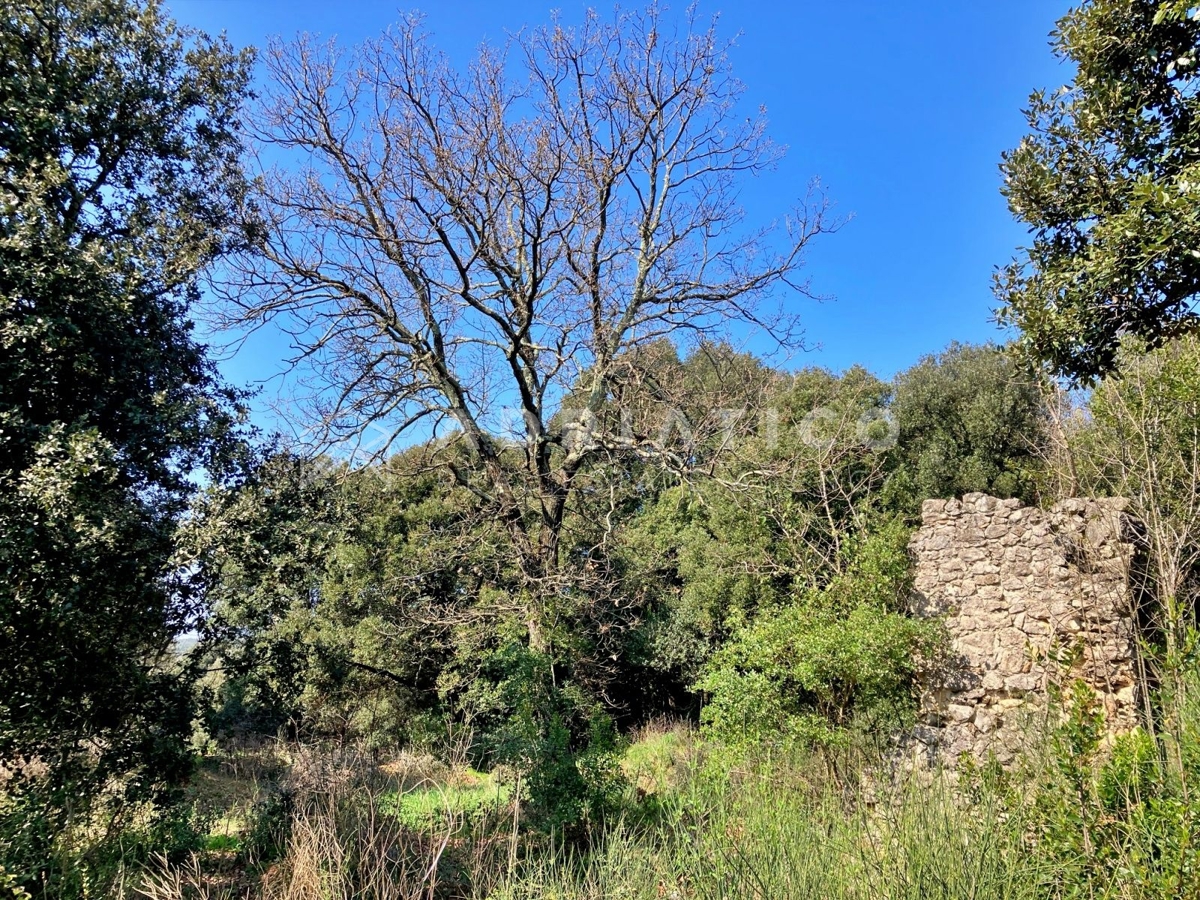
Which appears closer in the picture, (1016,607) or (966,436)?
(1016,607)

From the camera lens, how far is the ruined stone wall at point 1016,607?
5.35 m

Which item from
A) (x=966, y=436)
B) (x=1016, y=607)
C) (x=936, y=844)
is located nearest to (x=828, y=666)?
(x=1016, y=607)

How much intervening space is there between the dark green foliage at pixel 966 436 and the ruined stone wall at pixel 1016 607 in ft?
15.1

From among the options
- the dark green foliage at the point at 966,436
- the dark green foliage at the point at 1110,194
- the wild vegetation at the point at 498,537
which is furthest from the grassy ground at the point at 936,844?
the dark green foliage at the point at 966,436

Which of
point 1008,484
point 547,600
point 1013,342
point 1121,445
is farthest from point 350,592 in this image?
point 1008,484

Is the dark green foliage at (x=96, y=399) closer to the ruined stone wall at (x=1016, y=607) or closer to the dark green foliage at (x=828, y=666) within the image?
the dark green foliage at (x=828, y=666)

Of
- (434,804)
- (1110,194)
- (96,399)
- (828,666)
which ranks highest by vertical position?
(1110,194)

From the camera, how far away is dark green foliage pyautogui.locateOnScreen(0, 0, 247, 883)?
3.95 meters

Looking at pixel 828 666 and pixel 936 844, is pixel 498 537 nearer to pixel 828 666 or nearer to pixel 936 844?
pixel 828 666

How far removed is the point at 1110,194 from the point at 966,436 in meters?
9.16

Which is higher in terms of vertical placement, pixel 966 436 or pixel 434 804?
pixel 966 436

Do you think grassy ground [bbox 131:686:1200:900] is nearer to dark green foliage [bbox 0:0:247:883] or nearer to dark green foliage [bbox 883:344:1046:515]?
dark green foliage [bbox 0:0:247:883]

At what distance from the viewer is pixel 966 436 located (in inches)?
457

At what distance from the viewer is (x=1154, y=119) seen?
3383 millimetres
